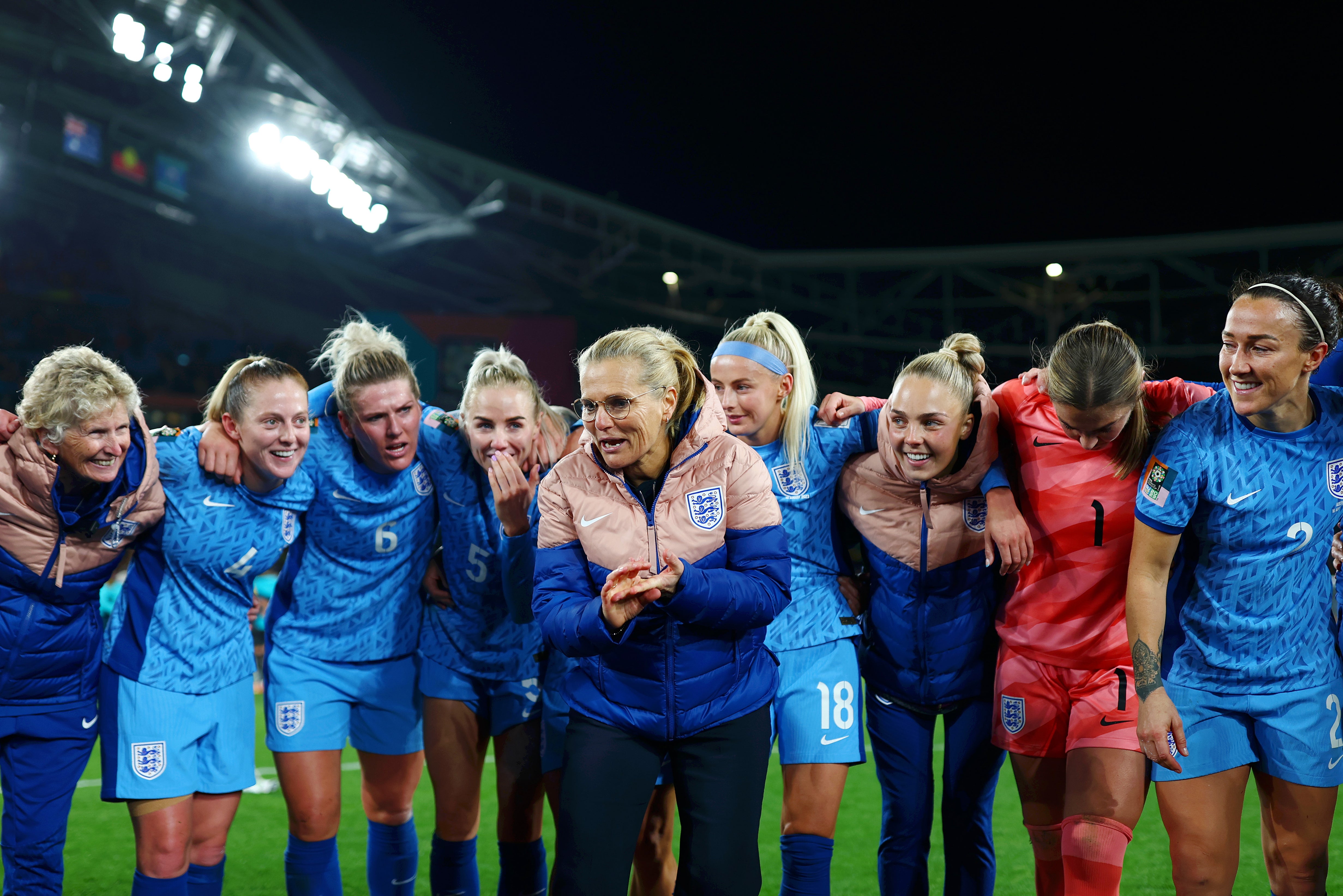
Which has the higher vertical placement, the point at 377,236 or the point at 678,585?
the point at 377,236

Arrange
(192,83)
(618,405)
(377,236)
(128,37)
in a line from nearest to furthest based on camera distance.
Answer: (618,405), (128,37), (192,83), (377,236)

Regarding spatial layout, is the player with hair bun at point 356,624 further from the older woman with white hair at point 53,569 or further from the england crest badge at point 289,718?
the older woman with white hair at point 53,569

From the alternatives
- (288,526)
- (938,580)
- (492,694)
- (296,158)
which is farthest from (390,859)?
(296,158)

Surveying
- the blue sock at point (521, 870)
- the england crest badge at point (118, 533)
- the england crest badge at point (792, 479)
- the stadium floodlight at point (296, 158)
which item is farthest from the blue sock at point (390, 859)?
the stadium floodlight at point (296, 158)

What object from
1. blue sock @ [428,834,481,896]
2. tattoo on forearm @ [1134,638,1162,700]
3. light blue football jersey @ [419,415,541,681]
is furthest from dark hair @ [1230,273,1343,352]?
blue sock @ [428,834,481,896]

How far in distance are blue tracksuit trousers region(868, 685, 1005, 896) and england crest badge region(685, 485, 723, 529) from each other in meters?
1.28

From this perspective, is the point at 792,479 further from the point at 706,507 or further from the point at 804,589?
the point at 706,507

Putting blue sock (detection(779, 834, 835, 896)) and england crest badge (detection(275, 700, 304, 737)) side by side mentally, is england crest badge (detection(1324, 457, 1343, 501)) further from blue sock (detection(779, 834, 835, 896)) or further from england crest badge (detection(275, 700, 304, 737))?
england crest badge (detection(275, 700, 304, 737))

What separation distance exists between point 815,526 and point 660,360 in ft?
3.75

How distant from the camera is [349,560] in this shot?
3662mm

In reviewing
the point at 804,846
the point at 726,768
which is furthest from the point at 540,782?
the point at 726,768

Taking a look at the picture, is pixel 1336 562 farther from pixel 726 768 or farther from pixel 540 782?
pixel 540 782

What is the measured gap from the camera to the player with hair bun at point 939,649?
3348 millimetres

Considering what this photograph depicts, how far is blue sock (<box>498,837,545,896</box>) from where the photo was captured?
3523 millimetres
